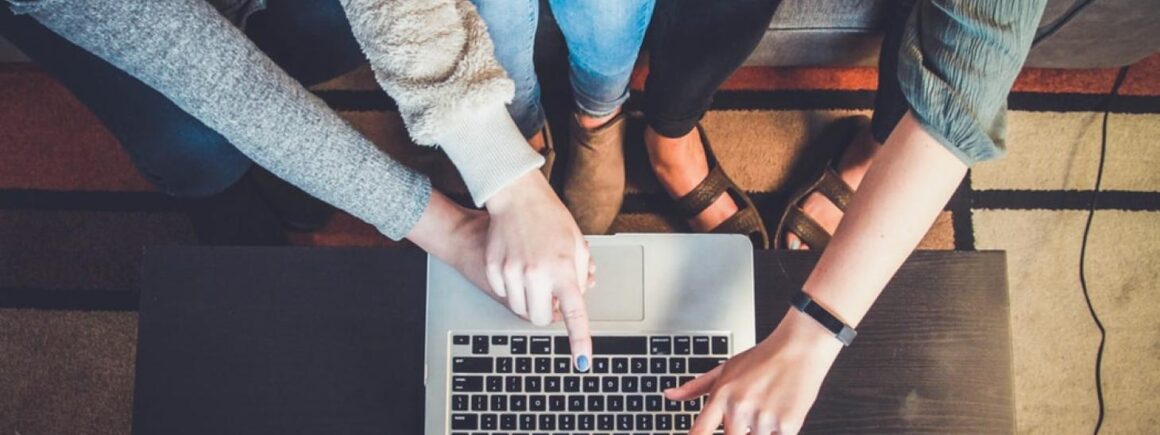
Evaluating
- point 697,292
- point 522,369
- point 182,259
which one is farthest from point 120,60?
point 697,292

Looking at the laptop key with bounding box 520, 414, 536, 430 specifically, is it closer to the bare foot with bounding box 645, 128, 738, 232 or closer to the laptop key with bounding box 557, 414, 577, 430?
the laptop key with bounding box 557, 414, 577, 430

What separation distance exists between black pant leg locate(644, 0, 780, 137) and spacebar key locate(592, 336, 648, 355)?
13.9 inches

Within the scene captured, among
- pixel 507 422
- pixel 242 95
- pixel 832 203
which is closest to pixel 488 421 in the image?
pixel 507 422

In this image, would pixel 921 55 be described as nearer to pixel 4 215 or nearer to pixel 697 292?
pixel 697 292

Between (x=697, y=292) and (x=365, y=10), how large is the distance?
39 cm

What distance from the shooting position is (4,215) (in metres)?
1.31

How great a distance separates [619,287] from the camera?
75 centimetres

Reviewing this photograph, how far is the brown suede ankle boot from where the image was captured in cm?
113

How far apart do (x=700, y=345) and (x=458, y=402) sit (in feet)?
0.75

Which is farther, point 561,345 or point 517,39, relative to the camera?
point 517,39

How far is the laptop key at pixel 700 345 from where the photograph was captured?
74 centimetres

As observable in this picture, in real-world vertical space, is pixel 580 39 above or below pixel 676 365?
above

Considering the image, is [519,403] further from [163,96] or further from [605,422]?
[163,96]

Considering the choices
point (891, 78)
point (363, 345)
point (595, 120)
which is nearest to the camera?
point (363, 345)
